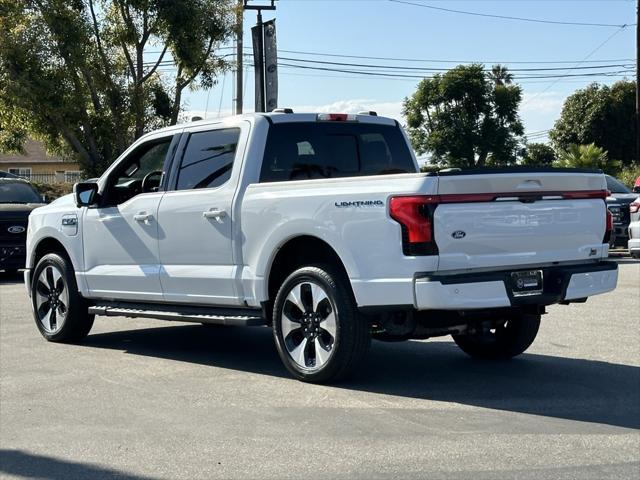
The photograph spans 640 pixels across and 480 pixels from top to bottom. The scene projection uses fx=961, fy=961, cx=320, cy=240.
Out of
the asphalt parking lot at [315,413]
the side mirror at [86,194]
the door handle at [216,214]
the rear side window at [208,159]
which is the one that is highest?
the rear side window at [208,159]

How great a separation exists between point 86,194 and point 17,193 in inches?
393

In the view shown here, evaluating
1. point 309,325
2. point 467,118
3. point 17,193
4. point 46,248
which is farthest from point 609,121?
point 309,325

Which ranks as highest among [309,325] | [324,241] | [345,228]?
[345,228]

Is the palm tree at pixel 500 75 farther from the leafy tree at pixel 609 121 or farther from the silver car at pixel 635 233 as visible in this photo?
the silver car at pixel 635 233

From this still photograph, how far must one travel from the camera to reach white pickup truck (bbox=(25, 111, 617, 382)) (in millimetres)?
6422

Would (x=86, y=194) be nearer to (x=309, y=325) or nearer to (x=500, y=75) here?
(x=309, y=325)

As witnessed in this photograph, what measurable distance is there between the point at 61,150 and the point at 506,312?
2807cm

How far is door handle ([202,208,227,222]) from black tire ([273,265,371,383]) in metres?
0.85

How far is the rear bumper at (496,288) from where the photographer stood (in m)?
6.27

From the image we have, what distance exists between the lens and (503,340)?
26.8 ft

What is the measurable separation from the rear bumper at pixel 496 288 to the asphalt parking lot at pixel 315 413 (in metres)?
0.70

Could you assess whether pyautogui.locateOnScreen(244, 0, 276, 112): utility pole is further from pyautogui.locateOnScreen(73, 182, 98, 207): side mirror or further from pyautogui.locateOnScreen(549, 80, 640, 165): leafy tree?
pyautogui.locateOnScreen(549, 80, 640, 165): leafy tree

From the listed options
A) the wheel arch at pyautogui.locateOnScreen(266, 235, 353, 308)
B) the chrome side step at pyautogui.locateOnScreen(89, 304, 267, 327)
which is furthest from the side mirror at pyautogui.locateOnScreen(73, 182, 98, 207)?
the wheel arch at pyautogui.locateOnScreen(266, 235, 353, 308)

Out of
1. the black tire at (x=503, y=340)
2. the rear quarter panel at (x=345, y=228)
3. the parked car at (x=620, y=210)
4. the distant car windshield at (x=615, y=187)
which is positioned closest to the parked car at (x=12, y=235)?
the rear quarter panel at (x=345, y=228)
